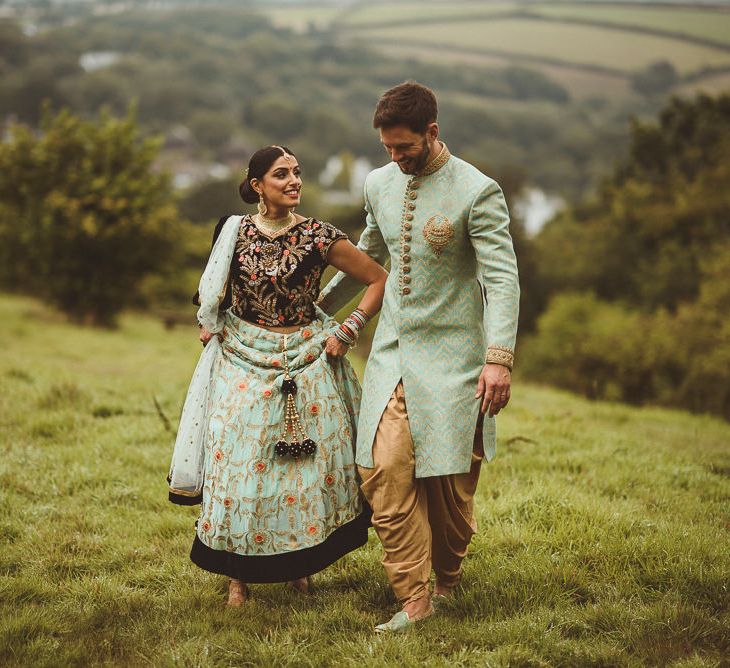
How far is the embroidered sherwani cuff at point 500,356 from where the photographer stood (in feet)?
12.0

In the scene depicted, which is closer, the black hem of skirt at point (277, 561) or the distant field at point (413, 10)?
the black hem of skirt at point (277, 561)

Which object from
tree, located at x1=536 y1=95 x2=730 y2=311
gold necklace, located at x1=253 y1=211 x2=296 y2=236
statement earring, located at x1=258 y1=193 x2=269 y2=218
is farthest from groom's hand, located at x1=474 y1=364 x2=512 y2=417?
tree, located at x1=536 y1=95 x2=730 y2=311

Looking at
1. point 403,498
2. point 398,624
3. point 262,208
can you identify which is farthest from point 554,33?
point 398,624

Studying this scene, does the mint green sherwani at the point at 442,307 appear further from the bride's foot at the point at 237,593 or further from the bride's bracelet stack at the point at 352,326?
the bride's foot at the point at 237,593

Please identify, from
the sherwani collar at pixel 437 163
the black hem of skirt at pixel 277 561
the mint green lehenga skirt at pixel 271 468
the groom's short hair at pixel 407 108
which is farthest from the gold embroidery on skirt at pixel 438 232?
the black hem of skirt at pixel 277 561

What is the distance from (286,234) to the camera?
421cm

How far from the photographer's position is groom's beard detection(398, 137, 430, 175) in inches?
150

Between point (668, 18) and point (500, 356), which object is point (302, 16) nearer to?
point (668, 18)

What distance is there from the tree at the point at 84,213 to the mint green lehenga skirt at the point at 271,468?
1986 centimetres

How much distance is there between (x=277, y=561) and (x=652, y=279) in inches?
1532

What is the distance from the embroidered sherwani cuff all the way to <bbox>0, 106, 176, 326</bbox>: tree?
20717 millimetres

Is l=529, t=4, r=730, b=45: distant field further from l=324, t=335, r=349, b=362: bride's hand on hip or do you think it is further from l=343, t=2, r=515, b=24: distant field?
l=324, t=335, r=349, b=362: bride's hand on hip

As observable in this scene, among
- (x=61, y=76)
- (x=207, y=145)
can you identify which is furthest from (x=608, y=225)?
(x=61, y=76)

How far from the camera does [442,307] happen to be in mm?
3939
